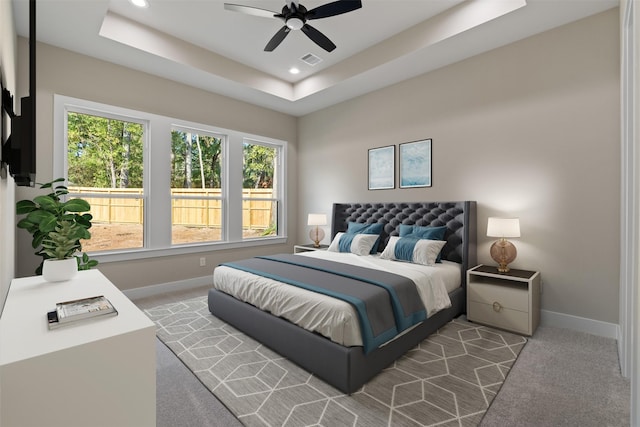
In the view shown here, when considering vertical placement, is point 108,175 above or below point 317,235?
above

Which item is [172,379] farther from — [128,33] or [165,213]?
[128,33]

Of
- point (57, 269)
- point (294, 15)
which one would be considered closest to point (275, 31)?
point (294, 15)

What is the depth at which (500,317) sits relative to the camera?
9.88 feet

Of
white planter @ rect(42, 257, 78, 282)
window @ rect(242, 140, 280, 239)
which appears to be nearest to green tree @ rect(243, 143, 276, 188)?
window @ rect(242, 140, 280, 239)

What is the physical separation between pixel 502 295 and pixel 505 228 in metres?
0.67

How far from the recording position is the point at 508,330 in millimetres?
2973

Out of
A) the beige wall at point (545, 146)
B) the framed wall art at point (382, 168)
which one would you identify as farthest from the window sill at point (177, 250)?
the beige wall at point (545, 146)

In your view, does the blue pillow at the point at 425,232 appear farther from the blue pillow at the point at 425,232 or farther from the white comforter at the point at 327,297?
the white comforter at the point at 327,297

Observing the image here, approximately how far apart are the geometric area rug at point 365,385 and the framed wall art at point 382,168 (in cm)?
223

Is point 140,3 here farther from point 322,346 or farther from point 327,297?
point 322,346

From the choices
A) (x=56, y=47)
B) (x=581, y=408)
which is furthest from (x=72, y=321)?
(x=56, y=47)

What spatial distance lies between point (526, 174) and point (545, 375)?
2.00 meters

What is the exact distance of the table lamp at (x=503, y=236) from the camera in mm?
3058

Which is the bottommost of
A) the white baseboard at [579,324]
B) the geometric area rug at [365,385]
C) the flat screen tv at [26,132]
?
the geometric area rug at [365,385]
